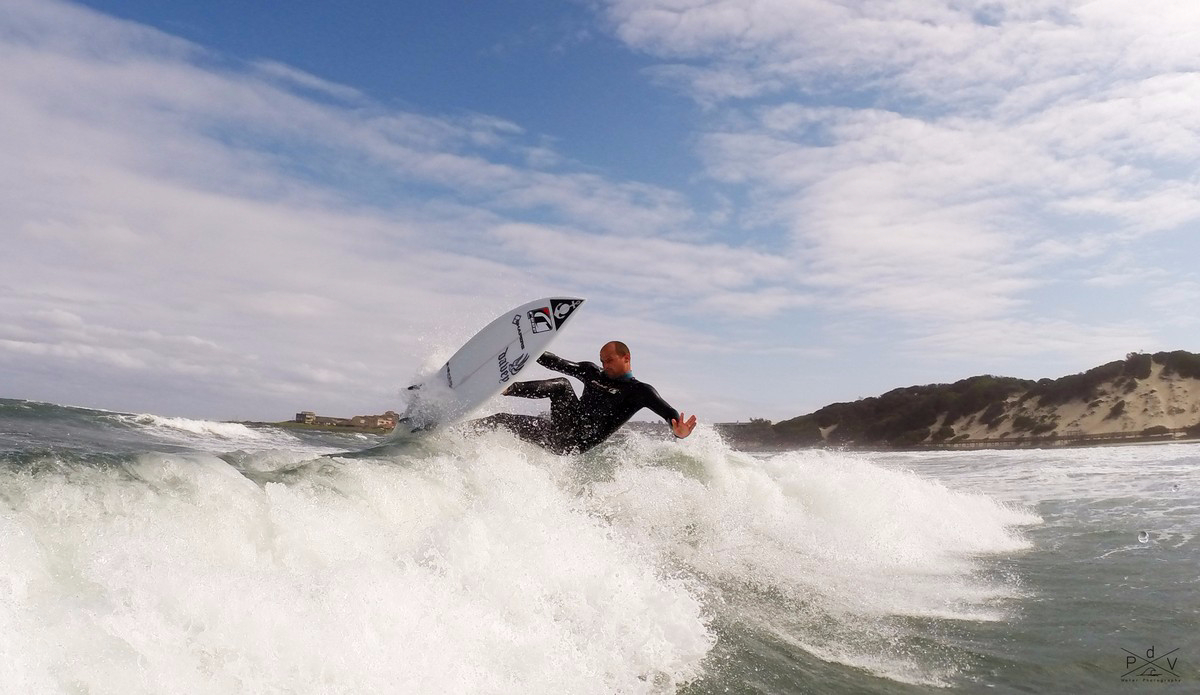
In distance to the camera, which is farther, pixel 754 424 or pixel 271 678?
pixel 754 424

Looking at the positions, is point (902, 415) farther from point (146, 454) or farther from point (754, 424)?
point (146, 454)

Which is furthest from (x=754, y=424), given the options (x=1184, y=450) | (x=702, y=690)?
(x=702, y=690)

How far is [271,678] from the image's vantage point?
2.80 metres

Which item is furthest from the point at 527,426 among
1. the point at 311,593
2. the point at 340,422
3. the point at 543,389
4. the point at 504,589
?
the point at 340,422

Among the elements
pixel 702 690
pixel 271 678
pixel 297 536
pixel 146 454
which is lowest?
pixel 702 690

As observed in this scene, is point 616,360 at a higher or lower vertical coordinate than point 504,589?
higher

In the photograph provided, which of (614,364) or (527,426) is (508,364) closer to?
(527,426)

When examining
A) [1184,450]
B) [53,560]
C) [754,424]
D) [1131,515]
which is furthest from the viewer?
[754,424]

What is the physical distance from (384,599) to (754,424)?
35.0 meters

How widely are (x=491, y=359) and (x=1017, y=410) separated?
28398 millimetres

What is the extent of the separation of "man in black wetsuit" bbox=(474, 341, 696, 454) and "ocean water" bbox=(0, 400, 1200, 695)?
0.81 feet

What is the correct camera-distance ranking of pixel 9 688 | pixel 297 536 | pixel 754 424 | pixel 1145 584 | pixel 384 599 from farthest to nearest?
1. pixel 754 424
2. pixel 1145 584
3. pixel 297 536
4. pixel 384 599
5. pixel 9 688

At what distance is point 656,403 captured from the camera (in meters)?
7.46

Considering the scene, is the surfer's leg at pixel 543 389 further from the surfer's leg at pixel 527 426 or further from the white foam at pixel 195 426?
the white foam at pixel 195 426
